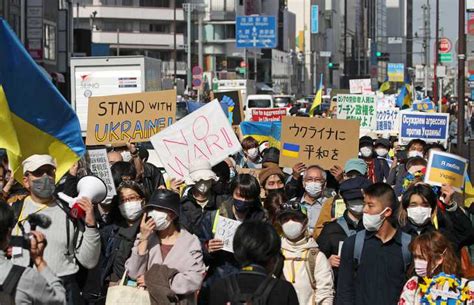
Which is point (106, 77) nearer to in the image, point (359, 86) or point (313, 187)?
point (313, 187)

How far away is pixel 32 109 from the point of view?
27.5 ft

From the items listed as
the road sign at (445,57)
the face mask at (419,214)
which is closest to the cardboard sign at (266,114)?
the face mask at (419,214)

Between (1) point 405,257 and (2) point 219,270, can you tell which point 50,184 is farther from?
(1) point 405,257

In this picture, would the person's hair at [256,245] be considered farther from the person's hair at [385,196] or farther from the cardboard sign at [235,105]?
the cardboard sign at [235,105]

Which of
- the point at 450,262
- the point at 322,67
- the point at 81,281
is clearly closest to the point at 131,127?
the point at 81,281

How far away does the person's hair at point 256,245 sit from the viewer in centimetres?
527

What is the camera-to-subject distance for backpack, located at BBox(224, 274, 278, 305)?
5152 mm

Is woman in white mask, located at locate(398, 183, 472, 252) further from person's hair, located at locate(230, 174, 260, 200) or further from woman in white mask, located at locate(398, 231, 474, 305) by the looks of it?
woman in white mask, located at locate(398, 231, 474, 305)

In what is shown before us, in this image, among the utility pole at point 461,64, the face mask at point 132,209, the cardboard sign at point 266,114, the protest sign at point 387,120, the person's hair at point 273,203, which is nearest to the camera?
the face mask at point 132,209

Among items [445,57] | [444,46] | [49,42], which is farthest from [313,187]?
[445,57]

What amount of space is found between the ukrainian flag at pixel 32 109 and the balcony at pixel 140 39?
84.7 metres

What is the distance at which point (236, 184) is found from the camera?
26.8ft

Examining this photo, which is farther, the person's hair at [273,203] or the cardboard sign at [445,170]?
the cardboard sign at [445,170]

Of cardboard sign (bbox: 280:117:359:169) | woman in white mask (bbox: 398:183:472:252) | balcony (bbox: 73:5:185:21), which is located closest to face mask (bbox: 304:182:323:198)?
woman in white mask (bbox: 398:183:472:252)
